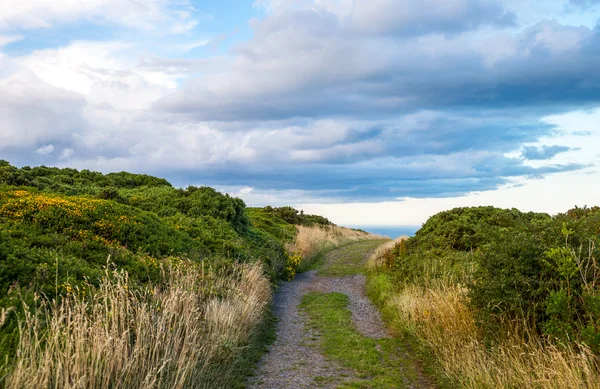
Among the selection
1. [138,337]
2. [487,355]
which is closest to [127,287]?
[138,337]

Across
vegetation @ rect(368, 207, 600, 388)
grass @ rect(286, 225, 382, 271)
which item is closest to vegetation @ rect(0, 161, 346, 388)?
grass @ rect(286, 225, 382, 271)

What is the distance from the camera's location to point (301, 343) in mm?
11547

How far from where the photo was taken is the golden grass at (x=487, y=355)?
5.99 metres

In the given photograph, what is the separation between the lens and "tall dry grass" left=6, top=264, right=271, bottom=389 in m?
5.33

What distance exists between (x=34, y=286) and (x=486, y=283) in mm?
7657

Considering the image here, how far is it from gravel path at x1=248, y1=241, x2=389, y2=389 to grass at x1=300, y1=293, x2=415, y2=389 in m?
0.26

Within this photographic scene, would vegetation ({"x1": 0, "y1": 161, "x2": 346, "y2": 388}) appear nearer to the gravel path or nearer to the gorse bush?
the gravel path

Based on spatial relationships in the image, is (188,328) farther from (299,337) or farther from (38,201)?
(38,201)

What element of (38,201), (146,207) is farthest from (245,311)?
(146,207)

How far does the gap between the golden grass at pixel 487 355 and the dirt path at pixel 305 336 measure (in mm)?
1868

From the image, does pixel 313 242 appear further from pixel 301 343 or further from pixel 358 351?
pixel 358 351

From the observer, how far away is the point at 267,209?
147ft

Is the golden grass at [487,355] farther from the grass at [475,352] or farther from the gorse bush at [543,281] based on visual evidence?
the gorse bush at [543,281]

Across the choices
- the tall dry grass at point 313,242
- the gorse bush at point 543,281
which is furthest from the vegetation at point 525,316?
the tall dry grass at point 313,242
